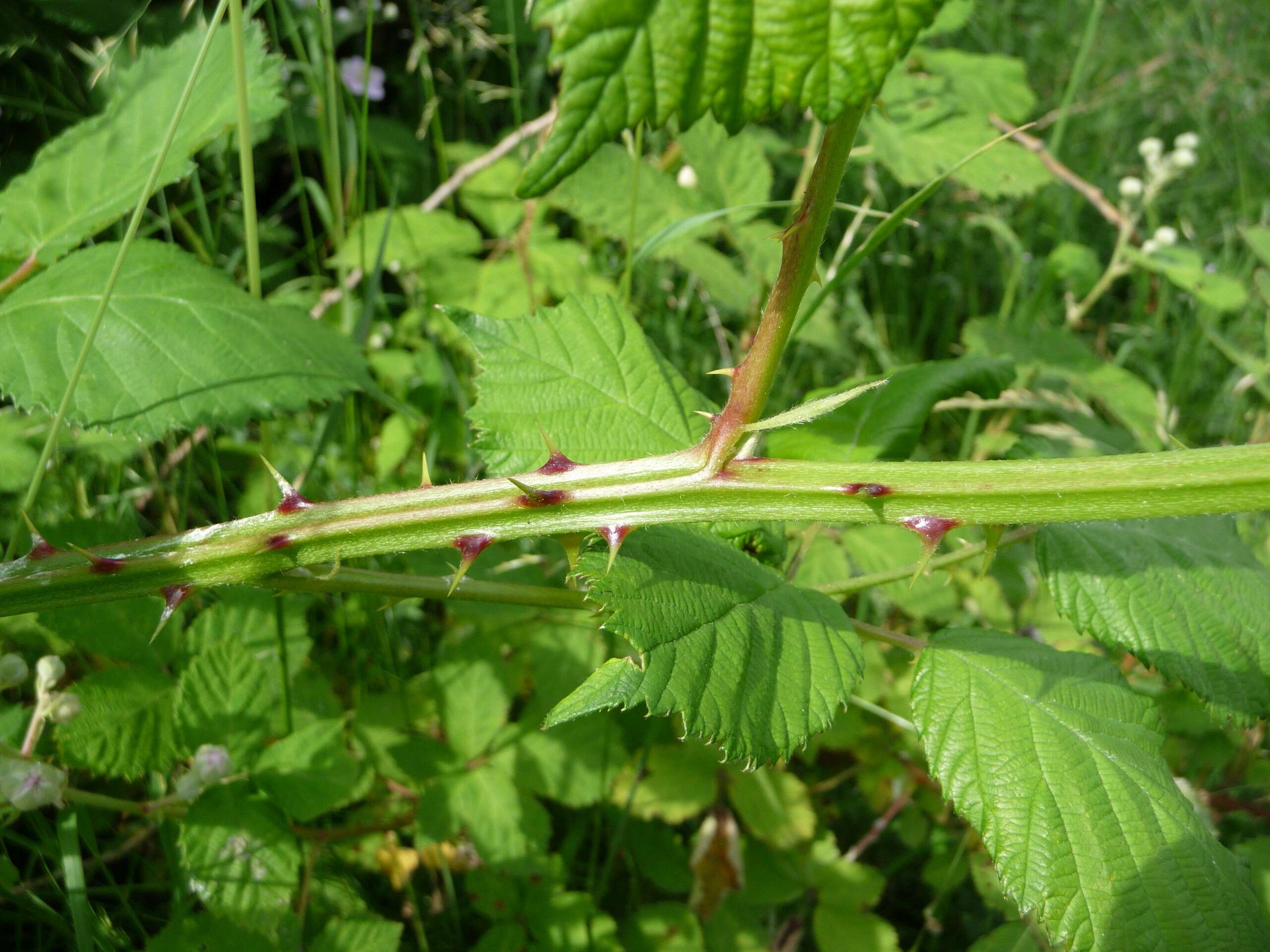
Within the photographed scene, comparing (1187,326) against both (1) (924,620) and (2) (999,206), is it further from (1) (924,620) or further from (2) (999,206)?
(1) (924,620)

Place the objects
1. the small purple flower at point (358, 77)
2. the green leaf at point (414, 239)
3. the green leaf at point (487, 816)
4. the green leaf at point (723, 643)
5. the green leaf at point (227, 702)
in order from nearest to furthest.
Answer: the green leaf at point (723, 643), the green leaf at point (227, 702), the green leaf at point (487, 816), the green leaf at point (414, 239), the small purple flower at point (358, 77)

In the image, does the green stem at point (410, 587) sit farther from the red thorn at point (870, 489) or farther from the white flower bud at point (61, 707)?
the white flower bud at point (61, 707)

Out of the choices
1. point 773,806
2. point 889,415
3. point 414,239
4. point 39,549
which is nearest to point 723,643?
point 889,415

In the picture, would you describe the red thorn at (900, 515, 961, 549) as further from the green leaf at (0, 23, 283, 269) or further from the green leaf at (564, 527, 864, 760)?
the green leaf at (0, 23, 283, 269)

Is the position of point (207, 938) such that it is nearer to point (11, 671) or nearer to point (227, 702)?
point (227, 702)

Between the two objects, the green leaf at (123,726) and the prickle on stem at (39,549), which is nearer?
the prickle on stem at (39,549)

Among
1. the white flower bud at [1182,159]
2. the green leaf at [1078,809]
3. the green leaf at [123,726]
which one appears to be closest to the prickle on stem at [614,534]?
the green leaf at [1078,809]
